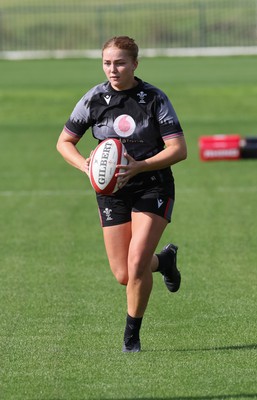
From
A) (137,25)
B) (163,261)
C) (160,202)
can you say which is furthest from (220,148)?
(137,25)

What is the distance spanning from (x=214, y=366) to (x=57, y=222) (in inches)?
313

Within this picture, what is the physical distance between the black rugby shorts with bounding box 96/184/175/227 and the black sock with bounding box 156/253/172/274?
38.2 inches

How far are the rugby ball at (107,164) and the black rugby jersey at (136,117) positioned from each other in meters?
0.15

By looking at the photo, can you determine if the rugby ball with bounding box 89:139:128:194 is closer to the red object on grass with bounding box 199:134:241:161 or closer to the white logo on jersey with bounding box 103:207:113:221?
the white logo on jersey with bounding box 103:207:113:221

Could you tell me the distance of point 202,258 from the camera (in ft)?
43.0

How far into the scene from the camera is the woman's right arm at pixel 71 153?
338 inches

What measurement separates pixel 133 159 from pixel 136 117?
0.35m

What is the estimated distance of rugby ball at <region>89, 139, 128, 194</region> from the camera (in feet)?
27.3

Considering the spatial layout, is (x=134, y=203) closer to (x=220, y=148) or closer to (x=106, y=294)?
(x=106, y=294)

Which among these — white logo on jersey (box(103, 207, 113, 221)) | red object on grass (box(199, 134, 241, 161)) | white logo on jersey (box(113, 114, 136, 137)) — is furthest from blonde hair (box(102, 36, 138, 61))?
red object on grass (box(199, 134, 241, 161))

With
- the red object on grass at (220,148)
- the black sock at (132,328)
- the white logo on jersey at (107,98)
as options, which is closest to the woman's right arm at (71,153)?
the white logo on jersey at (107,98)

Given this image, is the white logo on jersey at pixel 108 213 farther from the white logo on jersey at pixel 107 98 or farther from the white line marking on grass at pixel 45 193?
the white line marking on grass at pixel 45 193

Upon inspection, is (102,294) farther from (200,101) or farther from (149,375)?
(200,101)

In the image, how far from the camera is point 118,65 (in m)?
8.45
